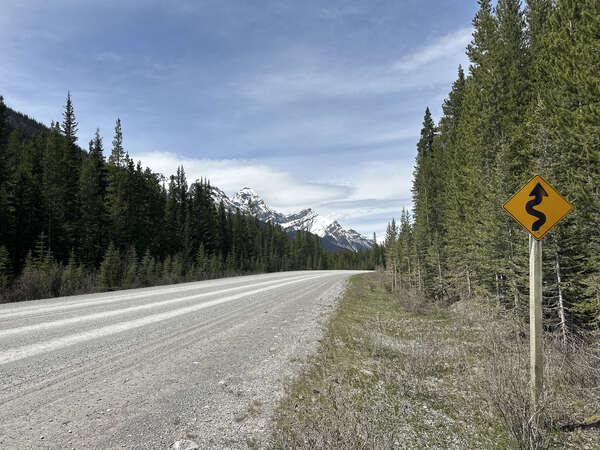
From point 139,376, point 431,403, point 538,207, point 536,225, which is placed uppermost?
point 538,207

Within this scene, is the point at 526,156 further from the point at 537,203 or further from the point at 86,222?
the point at 86,222

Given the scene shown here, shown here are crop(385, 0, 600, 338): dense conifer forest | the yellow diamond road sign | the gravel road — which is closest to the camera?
the gravel road

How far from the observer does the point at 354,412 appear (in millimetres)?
3123

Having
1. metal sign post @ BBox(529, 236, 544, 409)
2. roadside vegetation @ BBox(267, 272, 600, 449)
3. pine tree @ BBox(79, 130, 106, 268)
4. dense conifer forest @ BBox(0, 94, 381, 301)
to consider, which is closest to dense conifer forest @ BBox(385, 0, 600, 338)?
roadside vegetation @ BBox(267, 272, 600, 449)

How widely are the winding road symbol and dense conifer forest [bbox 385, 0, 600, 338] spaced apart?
15.1 ft

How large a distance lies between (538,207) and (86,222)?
40006 mm

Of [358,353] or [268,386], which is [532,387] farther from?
[268,386]

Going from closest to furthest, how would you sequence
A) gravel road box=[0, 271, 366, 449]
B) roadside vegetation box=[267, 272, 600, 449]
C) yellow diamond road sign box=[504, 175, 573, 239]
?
gravel road box=[0, 271, 366, 449] < roadside vegetation box=[267, 272, 600, 449] < yellow diamond road sign box=[504, 175, 573, 239]

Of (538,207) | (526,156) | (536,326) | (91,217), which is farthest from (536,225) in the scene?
(91,217)

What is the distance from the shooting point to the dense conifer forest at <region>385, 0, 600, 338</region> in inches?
317

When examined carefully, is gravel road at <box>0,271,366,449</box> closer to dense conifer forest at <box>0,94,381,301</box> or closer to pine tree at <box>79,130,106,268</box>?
dense conifer forest at <box>0,94,381,301</box>

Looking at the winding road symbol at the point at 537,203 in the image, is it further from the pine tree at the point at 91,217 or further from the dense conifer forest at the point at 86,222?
the pine tree at the point at 91,217

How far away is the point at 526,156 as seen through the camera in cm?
1381

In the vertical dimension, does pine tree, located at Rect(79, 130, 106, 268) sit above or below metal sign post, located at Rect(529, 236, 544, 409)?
above
